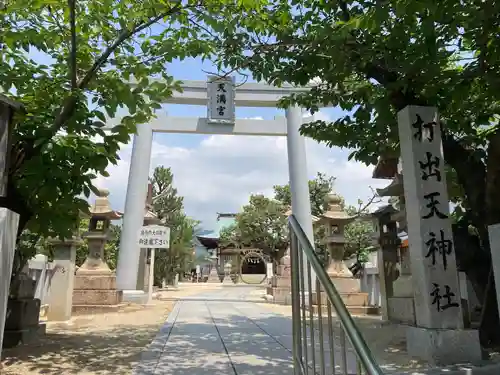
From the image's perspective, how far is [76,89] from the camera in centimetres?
374

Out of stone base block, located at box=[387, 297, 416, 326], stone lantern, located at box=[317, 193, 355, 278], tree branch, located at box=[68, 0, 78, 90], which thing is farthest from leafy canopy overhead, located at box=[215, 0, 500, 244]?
A: stone lantern, located at box=[317, 193, 355, 278]

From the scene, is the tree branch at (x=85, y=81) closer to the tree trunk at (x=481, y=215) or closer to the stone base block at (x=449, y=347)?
the tree trunk at (x=481, y=215)

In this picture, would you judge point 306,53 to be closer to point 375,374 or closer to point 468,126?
point 468,126

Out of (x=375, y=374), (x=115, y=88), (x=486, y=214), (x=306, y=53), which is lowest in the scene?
(x=375, y=374)

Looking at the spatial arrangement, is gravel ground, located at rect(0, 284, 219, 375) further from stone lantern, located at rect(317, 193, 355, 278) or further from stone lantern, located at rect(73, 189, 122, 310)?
stone lantern, located at rect(317, 193, 355, 278)

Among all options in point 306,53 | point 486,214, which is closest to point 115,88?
point 306,53

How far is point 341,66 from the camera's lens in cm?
461

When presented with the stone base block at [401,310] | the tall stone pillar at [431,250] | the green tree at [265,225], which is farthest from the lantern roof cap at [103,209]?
the green tree at [265,225]

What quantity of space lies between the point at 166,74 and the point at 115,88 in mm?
667

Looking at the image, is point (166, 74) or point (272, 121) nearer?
point (166, 74)

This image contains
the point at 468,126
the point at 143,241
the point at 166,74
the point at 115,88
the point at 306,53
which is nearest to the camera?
the point at 115,88

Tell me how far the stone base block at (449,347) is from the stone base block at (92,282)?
866 centimetres

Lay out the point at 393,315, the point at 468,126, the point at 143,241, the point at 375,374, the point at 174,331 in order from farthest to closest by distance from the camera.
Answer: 1. the point at 143,241
2. the point at 393,315
3. the point at 174,331
4. the point at 468,126
5. the point at 375,374

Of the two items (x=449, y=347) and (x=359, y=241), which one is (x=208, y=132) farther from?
(x=449, y=347)
